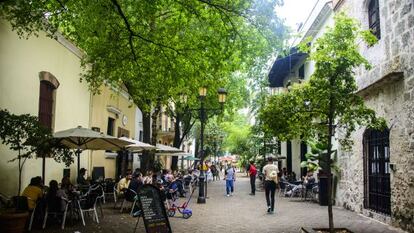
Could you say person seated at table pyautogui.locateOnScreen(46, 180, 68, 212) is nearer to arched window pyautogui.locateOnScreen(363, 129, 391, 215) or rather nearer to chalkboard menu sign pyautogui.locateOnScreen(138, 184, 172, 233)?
chalkboard menu sign pyautogui.locateOnScreen(138, 184, 172, 233)

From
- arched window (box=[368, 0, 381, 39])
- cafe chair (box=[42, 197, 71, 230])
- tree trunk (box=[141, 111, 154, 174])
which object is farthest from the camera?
tree trunk (box=[141, 111, 154, 174])

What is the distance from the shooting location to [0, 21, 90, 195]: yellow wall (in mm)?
10734

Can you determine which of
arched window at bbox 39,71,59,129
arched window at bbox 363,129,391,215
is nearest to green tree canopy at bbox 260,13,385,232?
arched window at bbox 363,129,391,215

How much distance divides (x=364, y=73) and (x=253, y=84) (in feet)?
45.9

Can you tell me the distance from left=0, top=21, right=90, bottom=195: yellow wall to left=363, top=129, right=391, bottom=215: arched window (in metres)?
10.0

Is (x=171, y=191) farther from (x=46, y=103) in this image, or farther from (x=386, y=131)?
(x=386, y=131)

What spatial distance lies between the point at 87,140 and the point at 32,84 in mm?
2307


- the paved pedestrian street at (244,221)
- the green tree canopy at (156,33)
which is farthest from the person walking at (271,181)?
the green tree canopy at (156,33)

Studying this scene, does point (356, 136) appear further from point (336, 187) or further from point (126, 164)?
point (126, 164)

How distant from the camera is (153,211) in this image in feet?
25.7

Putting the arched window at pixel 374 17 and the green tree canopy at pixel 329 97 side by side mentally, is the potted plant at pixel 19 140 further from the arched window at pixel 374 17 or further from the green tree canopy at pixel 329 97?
the arched window at pixel 374 17

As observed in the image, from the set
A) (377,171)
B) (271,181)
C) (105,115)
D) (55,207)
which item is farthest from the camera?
(105,115)

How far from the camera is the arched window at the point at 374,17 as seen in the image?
1187cm

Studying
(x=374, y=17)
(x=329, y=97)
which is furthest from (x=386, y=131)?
(x=374, y=17)
